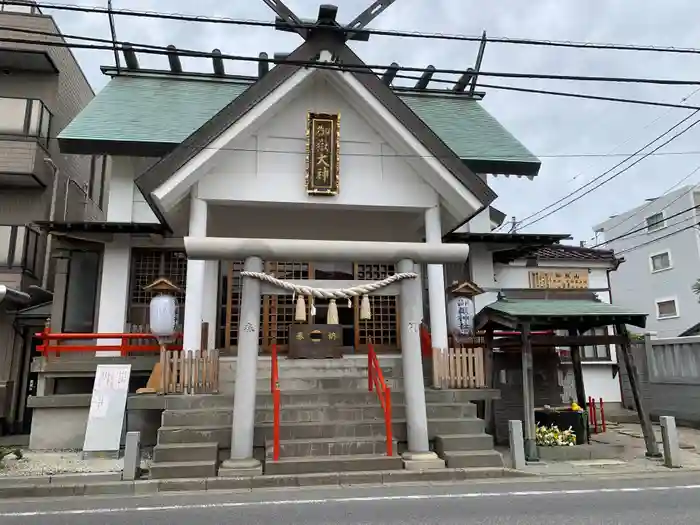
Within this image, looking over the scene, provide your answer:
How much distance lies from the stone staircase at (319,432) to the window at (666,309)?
25431mm

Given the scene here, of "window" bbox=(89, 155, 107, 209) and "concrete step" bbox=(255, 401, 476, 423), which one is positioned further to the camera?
"window" bbox=(89, 155, 107, 209)

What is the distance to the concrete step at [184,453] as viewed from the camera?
8.57 metres

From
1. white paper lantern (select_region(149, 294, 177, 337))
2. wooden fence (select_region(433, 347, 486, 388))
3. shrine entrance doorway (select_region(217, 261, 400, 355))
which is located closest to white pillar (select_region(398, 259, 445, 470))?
wooden fence (select_region(433, 347, 486, 388))

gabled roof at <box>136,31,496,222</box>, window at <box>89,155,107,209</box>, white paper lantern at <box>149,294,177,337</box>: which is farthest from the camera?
window at <box>89,155,107,209</box>

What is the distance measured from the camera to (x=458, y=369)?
10.7 metres

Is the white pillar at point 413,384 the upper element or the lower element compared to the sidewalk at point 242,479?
upper

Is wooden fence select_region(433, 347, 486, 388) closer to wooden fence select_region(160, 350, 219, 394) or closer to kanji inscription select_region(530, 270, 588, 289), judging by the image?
wooden fence select_region(160, 350, 219, 394)

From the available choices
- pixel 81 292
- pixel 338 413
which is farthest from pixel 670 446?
pixel 81 292

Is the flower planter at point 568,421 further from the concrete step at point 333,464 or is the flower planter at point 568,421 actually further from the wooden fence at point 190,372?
the wooden fence at point 190,372

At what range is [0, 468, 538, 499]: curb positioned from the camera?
26.0 ft

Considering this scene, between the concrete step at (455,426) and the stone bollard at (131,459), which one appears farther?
the concrete step at (455,426)

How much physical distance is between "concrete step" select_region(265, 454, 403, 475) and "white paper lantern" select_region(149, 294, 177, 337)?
Answer: 4.29 m

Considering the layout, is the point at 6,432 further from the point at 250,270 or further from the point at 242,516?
the point at 242,516

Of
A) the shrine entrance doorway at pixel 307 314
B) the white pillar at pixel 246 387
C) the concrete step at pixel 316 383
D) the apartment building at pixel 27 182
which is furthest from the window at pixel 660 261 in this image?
the apartment building at pixel 27 182
